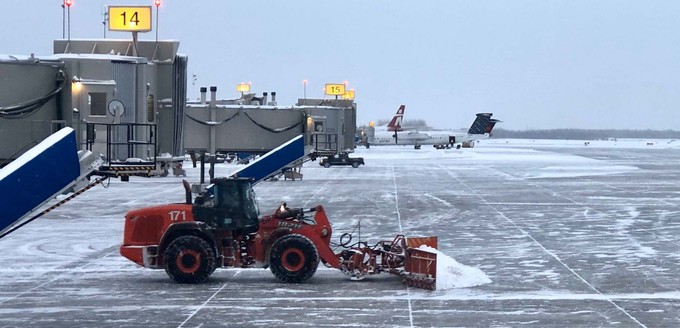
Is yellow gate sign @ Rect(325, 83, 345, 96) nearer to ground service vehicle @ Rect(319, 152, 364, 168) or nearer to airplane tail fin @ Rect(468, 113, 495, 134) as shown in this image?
ground service vehicle @ Rect(319, 152, 364, 168)

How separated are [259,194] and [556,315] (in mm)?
33507

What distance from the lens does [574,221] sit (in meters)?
36.2

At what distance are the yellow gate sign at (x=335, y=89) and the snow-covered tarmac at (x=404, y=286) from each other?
4417 cm

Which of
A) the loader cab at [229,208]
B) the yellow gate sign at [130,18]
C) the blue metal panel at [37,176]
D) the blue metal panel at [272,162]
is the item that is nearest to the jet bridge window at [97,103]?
the loader cab at [229,208]

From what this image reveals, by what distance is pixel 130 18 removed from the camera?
26.0 meters

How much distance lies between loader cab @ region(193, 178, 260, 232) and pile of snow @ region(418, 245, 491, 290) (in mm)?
3697

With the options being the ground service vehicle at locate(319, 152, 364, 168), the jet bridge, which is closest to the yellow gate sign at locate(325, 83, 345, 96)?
the ground service vehicle at locate(319, 152, 364, 168)

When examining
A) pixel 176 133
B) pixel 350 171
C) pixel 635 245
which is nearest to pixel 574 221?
pixel 635 245

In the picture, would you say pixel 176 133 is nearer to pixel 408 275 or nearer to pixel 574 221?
pixel 408 275

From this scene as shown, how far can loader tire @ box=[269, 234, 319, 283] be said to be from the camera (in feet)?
68.9

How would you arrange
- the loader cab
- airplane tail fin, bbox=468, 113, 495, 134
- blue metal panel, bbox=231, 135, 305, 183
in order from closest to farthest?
the loader cab
blue metal panel, bbox=231, 135, 305, 183
airplane tail fin, bbox=468, 113, 495, 134

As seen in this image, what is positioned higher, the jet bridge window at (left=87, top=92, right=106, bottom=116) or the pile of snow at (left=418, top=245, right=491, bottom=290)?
the jet bridge window at (left=87, top=92, right=106, bottom=116)

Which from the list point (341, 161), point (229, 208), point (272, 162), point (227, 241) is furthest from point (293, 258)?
point (341, 161)

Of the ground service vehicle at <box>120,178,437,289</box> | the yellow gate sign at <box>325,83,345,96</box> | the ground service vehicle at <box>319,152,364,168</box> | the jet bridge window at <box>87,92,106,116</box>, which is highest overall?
the yellow gate sign at <box>325,83,345,96</box>
